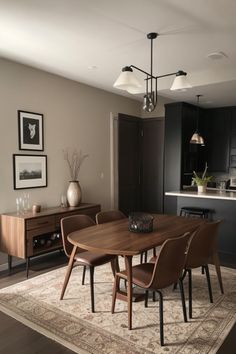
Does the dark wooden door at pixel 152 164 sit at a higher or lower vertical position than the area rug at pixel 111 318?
higher

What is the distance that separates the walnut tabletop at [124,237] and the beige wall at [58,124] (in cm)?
156

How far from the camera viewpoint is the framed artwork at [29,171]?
392 centimetres

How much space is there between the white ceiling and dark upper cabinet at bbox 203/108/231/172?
2.05 m

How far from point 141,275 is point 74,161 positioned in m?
2.69

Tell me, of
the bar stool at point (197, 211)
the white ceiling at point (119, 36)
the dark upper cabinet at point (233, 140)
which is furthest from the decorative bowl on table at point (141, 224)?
the dark upper cabinet at point (233, 140)

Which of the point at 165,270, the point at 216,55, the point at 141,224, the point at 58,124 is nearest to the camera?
the point at 165,270

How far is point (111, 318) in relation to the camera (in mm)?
2605

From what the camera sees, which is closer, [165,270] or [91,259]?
[165,270]

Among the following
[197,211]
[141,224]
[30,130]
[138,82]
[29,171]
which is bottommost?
[197,211]

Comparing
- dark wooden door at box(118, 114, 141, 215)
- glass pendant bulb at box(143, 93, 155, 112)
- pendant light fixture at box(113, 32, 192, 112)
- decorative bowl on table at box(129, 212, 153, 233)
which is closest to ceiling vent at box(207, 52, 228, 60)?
pendant light fixture at box(113, 32, 192, 112)

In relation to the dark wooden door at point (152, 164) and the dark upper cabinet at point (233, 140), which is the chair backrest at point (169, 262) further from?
Answer: the dark upper cabinet at point (233, 140)

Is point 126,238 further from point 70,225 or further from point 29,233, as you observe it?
point 29,233

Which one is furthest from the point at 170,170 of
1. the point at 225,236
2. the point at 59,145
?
the point at 59,145

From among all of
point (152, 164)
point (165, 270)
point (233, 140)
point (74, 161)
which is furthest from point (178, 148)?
point (165, 270)
